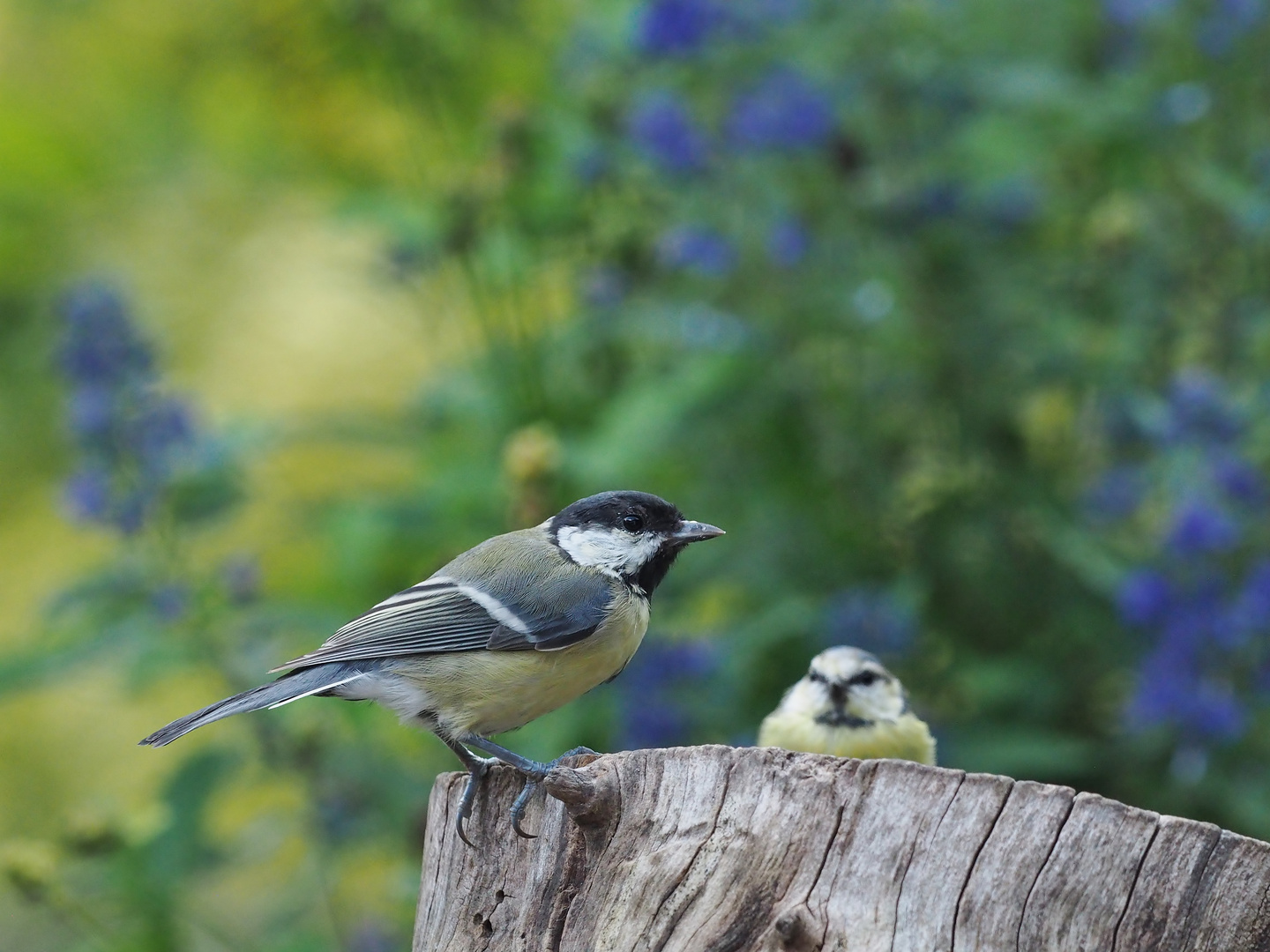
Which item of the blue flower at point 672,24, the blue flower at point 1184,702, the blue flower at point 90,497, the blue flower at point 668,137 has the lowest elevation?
the blue flower at point 90,497

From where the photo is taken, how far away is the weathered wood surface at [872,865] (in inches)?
64.2

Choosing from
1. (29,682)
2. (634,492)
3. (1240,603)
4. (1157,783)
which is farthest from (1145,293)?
(29,682)

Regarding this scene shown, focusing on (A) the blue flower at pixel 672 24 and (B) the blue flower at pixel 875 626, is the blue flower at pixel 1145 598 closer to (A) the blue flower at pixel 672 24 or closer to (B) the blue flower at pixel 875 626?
(B) the blue flower at pixel 875 626

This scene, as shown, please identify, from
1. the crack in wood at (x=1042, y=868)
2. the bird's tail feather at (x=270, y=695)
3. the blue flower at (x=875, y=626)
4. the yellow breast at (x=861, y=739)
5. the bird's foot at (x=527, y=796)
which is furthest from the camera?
the blue flower at (x=875, y=626)

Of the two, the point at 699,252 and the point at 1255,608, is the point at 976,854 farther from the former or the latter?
the point at 699,252

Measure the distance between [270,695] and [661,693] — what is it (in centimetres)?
116

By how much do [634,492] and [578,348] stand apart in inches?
50.6

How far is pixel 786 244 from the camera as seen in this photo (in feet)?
11.9

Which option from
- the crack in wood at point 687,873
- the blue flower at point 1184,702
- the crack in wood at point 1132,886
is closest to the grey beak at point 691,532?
the crack in wood at point 687,873

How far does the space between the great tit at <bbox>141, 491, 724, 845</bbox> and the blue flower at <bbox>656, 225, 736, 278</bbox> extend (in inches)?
52.0

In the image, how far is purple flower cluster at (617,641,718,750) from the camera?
316 cm

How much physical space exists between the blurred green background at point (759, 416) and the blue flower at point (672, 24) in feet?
0.04

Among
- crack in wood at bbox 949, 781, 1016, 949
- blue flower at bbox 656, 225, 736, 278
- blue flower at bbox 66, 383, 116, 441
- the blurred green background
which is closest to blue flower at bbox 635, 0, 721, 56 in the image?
the blurred green background

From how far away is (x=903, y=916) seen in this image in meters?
1.64
